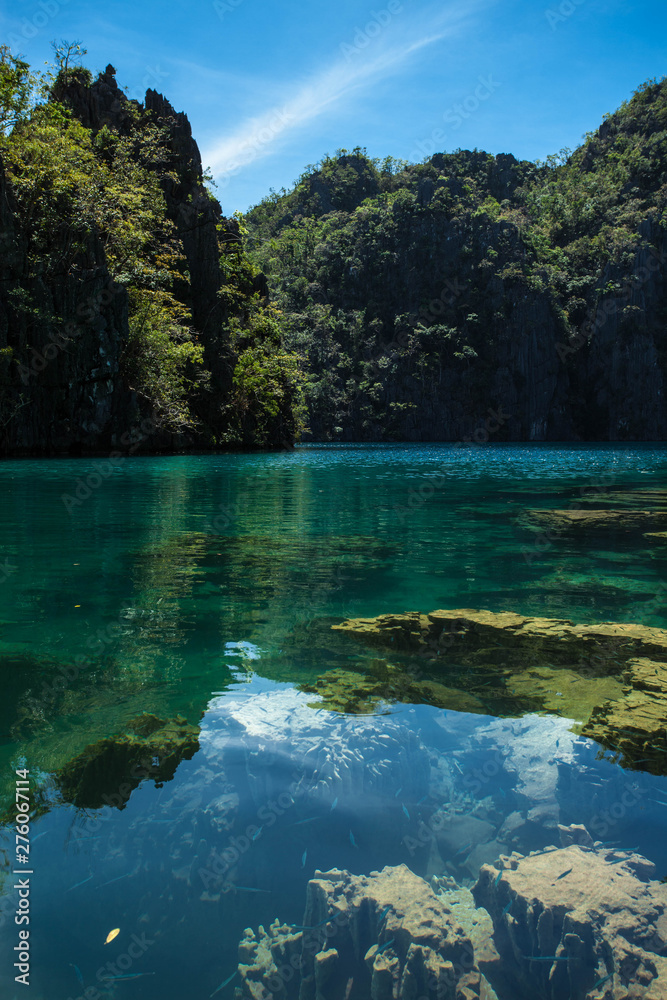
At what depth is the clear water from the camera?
220 centimetres

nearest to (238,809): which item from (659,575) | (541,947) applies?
(541,947)

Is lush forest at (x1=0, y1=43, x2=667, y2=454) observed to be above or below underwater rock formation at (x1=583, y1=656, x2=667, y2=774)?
above

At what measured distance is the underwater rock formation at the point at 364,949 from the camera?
1956mm

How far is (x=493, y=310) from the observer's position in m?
93.9

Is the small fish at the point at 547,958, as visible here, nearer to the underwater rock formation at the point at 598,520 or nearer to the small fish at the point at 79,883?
the small fish at the point at 79,883

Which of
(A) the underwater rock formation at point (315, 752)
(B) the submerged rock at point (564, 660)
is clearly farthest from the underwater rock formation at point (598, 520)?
(A) the underwater rock formation at point (315, 752)

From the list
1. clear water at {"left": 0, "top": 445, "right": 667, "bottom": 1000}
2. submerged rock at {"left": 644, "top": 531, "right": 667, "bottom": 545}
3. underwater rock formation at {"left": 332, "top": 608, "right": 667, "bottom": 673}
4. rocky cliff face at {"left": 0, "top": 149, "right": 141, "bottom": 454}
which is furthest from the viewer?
rocky cliff face at {"left": 0, "top": 149, "right": 141, "bottom": 454}

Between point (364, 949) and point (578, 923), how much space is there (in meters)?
0.70

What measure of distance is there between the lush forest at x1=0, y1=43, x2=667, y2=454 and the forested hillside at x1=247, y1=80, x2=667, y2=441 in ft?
0.98

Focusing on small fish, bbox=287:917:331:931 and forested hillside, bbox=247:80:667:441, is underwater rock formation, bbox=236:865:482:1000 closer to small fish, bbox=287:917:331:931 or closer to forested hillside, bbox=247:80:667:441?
small fish, bbox=287:917:331:931

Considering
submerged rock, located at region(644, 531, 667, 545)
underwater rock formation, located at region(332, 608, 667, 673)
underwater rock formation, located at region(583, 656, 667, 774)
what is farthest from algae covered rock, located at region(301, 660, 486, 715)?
submerged rock, located at region(644, 531, 667, 545)

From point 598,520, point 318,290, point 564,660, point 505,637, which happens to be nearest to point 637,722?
point 564,660

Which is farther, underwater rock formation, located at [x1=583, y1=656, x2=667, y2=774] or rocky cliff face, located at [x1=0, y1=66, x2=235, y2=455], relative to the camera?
rocky cliff face, located at [x1=0, y1=66, x2=235, y2=455]

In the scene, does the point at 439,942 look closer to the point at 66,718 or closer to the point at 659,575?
the point at 66,718
